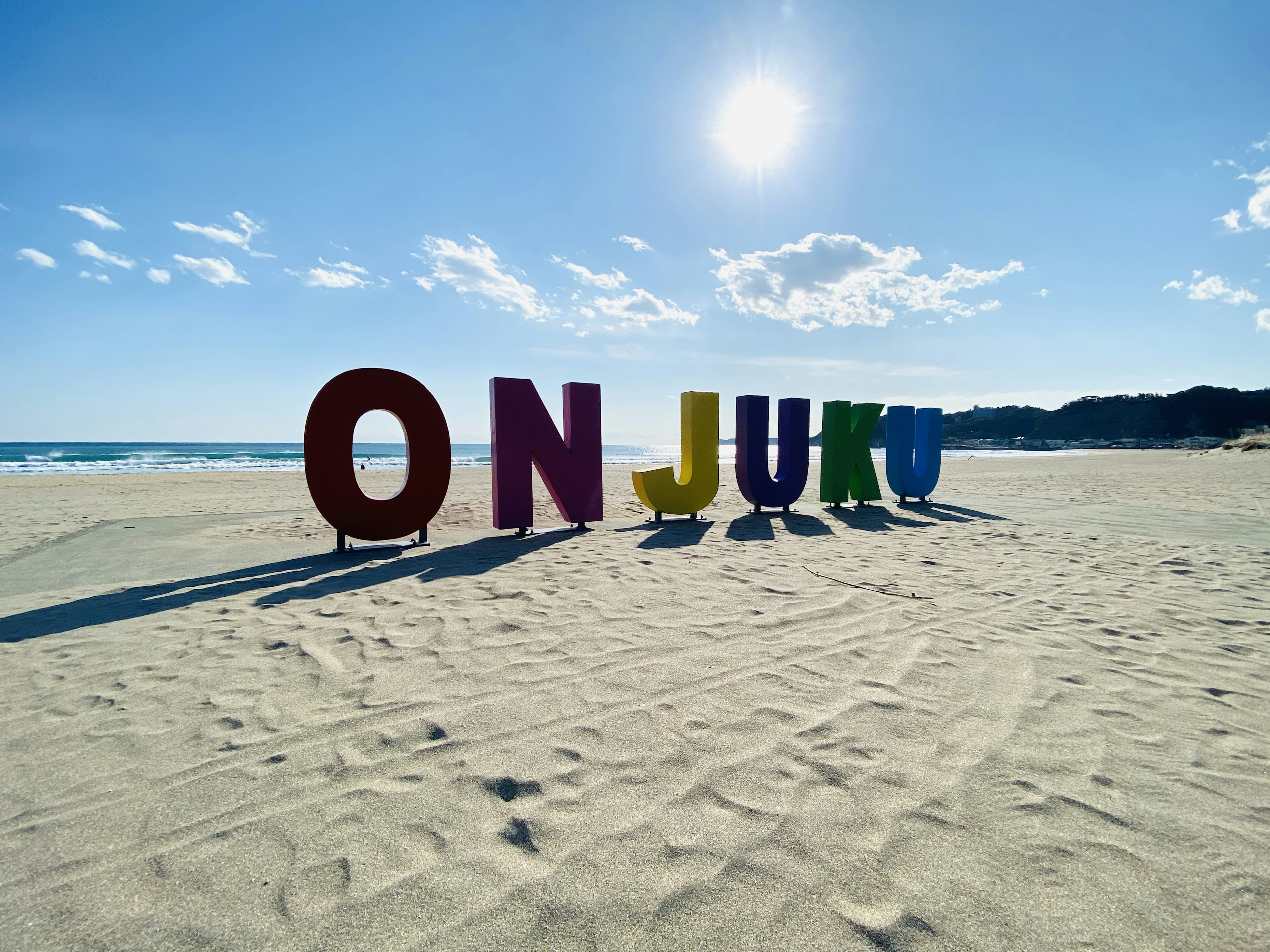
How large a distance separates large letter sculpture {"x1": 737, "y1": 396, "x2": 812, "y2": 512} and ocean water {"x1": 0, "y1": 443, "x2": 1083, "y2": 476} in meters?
3.01

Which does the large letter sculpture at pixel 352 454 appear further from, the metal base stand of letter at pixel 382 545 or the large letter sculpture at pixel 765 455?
the large letter sculpture at pixel 765 455

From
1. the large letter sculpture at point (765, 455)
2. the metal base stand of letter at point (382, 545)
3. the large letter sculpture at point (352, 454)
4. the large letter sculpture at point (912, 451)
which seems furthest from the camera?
the large letter sculpture at point (912, 451)

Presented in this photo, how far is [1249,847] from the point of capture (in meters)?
2.02

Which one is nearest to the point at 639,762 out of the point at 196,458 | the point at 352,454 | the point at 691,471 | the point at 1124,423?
the point at 352,454

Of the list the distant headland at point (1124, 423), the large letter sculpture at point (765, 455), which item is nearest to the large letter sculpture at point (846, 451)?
the large letter sculpture at point (765, 455)

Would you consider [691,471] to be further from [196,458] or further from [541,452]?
[196,458]

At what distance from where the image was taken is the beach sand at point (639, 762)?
173 cm

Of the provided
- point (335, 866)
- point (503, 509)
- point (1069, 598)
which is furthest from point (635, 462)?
point (335, 866)

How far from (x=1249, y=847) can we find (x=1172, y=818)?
8.1 inches

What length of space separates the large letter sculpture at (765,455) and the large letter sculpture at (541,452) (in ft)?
9.66

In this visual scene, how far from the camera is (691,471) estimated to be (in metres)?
9.81

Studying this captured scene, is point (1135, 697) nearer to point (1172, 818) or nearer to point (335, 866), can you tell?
point (1172, 818)

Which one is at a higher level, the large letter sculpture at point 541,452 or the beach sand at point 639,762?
the large letter sculpture at point 541,452

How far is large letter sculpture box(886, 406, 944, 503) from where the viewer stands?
11.8m
